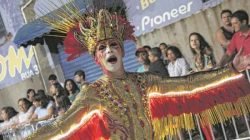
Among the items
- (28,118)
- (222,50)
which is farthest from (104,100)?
(28,118)

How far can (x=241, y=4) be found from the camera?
5.92 metres

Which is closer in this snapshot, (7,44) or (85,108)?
(85,108)

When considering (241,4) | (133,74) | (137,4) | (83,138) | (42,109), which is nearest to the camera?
(83,138)

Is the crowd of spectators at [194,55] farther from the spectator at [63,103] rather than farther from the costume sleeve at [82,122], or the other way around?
the costume sleeve at [82,122]

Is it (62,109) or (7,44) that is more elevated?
(7,44)

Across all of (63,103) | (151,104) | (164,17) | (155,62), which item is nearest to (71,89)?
(63,103)

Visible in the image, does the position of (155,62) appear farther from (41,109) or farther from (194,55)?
(41,109)

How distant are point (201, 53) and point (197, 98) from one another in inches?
112

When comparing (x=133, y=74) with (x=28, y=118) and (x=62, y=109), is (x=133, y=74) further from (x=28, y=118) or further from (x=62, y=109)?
(x=28, y=118)

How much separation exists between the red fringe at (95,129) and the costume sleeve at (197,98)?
360 mm

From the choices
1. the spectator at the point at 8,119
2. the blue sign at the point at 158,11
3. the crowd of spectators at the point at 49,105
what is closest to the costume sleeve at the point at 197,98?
the crowd of spectators at the point at 49,105

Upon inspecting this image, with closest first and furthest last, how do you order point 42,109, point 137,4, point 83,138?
1. point 83,138
2. point 42,109
3. point 137,4

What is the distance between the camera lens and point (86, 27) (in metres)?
2.98

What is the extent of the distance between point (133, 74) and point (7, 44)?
8010 millimetres
